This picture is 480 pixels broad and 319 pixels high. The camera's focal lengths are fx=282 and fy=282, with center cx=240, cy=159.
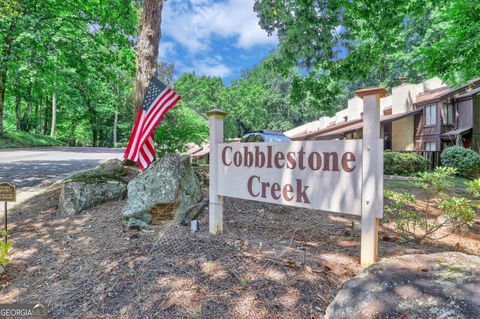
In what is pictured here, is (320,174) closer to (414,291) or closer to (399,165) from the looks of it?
(414,291)

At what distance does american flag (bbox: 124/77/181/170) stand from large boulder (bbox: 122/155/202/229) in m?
0.34

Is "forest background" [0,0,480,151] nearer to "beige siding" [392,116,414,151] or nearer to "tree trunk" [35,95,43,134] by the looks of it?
"beige siding" [392,116,414,151]

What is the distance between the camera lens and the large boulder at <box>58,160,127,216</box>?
4.43 m

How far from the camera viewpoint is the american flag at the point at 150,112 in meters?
3.89

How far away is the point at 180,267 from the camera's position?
258 cm

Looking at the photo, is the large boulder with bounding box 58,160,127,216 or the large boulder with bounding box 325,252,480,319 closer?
the large boulder with bounding box 325,252,480,319

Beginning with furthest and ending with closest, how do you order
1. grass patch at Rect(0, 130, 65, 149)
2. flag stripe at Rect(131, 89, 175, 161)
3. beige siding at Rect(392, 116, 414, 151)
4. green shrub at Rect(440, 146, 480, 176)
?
beige siding at Rect(392, 116, 414, 151) → grass patch at Rect(0, 130, 65, 149) → green shrub at Rect(440, 146, 480, 176) → flag stripe at Rect(131, 89, 175, 161)

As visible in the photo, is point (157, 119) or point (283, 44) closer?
point (157, 119)

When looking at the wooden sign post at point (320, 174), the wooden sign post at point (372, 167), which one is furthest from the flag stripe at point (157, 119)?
the wooden sign post at point (372, 167)

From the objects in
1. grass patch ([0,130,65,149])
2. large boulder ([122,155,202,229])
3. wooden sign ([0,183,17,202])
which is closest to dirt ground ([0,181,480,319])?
large boulder ([122,155,202,229])

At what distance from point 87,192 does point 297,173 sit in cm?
358

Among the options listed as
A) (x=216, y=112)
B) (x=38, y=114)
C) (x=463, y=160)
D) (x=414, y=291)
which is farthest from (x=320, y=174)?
(x=38, y=114)

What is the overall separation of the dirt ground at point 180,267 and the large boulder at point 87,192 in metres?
0.23

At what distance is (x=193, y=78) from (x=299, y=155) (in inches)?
1847
